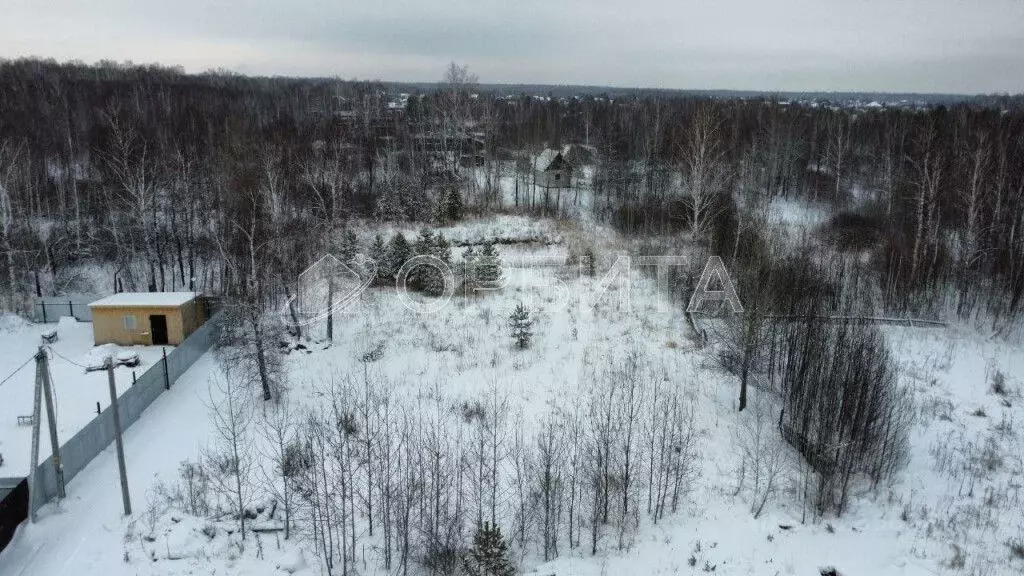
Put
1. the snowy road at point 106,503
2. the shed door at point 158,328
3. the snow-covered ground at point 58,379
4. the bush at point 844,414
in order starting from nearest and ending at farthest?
the snowy road at point 106,503 < the bush at point 844,414 < the snow-covered ground at point 58,379 < the shed door at point 158,328

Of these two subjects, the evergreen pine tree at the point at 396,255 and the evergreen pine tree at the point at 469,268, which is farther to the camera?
the evergreen pine tree at the point at 396,255

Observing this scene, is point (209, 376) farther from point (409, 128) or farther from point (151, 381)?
point (409, 128)

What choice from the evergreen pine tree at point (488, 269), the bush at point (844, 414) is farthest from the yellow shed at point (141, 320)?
the bush at point (844, 414)

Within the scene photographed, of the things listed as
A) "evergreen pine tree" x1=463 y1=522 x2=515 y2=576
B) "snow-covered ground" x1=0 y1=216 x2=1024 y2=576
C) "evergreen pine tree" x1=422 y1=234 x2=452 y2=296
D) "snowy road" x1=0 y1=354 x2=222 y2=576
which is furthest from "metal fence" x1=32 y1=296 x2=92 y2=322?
"evergreen pine tree" x1=463 y1=522 x2=515 y2=576

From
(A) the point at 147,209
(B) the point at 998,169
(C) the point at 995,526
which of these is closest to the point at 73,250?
(A) the point at 147,209

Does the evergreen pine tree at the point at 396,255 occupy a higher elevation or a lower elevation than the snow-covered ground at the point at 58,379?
higher

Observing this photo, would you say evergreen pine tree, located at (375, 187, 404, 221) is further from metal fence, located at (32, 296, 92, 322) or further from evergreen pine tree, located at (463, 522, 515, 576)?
evergreen pine tree, located at (463, 522, 515, 576)

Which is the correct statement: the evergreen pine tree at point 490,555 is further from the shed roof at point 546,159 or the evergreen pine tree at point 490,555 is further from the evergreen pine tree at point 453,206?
the shed roof at point 546,159

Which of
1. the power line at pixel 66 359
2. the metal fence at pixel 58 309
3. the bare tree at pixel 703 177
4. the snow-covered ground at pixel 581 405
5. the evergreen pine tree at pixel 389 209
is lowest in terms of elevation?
the snow-covered ground at pixel 581 405
